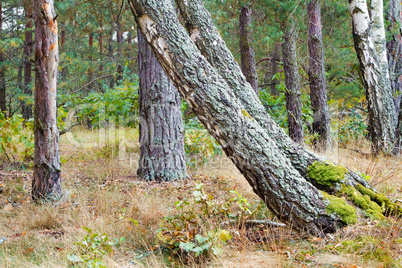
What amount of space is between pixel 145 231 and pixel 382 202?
2344 millimetres

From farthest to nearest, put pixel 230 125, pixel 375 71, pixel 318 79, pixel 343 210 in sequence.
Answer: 1. pixel 318 79
2. pixel 375 71
3. pixel 343 210
4. pixel 230 125

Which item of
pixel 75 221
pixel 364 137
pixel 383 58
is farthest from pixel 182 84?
pixel 364 137

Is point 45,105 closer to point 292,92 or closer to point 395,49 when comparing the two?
point 292,92

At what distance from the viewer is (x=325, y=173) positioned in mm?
3076

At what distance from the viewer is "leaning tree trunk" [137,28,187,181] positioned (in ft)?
16.9

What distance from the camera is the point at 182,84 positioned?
2.65 metres

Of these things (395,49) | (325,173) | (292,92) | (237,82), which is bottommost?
(325,173)

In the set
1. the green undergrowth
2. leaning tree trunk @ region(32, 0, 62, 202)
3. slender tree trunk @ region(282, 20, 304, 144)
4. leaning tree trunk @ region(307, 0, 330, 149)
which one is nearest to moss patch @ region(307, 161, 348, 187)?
the green undergrowth

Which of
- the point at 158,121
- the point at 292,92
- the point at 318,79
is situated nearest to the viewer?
the point at 158,121

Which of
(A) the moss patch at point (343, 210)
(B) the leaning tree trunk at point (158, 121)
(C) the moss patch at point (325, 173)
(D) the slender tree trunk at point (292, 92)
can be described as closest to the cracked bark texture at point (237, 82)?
(C) the moss patch at point (325, 173)

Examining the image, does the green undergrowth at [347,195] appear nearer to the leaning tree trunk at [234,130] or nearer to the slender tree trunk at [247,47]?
the leaning tree trunk at [234,130]

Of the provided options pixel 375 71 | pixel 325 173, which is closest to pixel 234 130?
pixel 325 173

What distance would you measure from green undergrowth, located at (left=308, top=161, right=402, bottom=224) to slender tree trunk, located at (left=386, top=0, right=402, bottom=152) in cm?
477

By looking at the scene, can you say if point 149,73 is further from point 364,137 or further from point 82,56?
point 82,56
